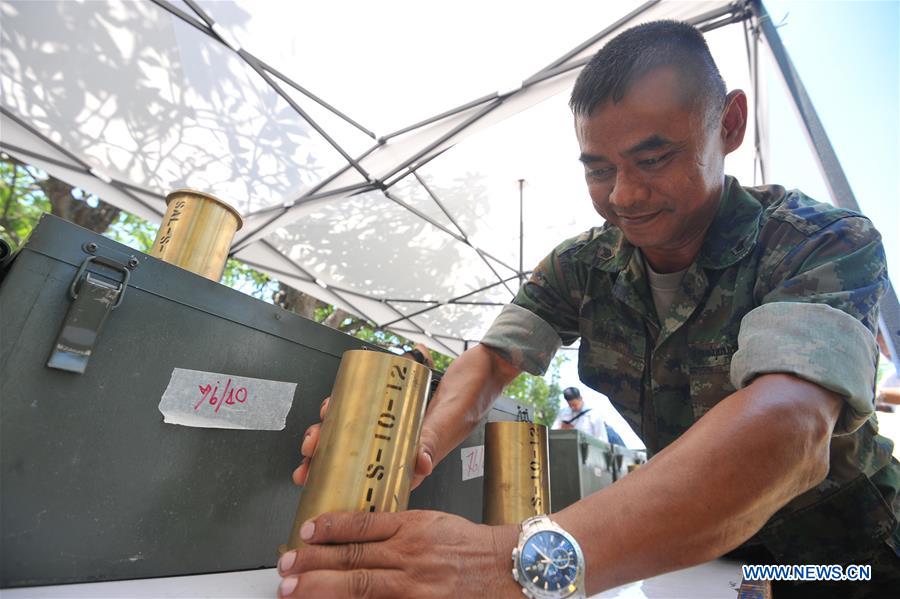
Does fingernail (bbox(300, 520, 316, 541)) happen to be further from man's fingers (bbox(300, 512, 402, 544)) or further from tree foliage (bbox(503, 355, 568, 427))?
tree foliage (bbox(503, 355, 568, 427))

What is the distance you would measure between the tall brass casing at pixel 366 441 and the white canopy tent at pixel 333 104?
1437 millimetres

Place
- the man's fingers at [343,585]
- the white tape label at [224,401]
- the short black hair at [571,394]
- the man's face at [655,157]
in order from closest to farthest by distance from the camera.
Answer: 1. the man's fingers at [343,585]
2. the white tape label at [224,401]
3. the man's face at [655,157]
4. the short black hair at [571,394]

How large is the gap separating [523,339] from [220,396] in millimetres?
667

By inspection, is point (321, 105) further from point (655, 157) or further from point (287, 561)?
point (287, 561)

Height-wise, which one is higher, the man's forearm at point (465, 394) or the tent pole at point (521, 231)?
the tent pole at point (521, 231)

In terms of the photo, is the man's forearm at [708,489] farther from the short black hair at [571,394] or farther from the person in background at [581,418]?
the short black hair at [571,394]

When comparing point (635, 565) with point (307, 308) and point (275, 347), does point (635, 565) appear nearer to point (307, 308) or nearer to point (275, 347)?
point (275, 347)

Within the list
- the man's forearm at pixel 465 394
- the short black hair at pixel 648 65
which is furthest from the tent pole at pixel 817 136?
the man's forearm at pixel 465 394

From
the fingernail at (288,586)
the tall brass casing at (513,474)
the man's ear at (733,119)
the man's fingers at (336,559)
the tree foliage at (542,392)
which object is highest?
the tree foliage at (542,392)

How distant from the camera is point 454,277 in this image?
4.17 meters

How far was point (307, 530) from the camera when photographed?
0.42 metres

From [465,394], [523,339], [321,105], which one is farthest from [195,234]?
[321,105]

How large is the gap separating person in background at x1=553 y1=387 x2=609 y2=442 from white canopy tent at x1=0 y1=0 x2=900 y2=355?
1.43 m

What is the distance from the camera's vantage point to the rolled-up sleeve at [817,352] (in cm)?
52
